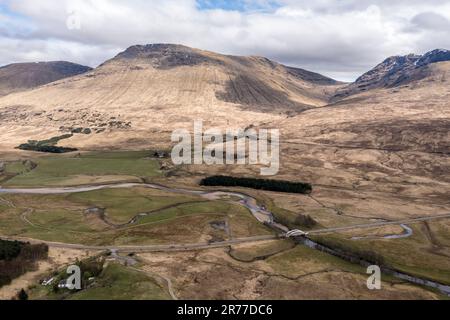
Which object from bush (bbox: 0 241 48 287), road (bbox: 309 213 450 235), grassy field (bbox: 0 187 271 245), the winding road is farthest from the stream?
bush (bbox: 0 241 48 287)

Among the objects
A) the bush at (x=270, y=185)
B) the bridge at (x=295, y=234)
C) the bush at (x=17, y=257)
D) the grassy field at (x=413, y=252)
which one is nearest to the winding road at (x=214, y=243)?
the bridge at (x=295, y=234)

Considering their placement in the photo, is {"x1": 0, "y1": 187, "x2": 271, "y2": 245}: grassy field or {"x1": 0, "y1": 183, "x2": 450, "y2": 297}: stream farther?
{"x1": 0, "y1": 187, "x2": 271, "y2": 245}: grassy field

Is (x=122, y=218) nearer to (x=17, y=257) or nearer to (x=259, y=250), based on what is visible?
(x=17, y=257)

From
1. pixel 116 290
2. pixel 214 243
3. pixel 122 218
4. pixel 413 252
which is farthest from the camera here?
pixel 122 218

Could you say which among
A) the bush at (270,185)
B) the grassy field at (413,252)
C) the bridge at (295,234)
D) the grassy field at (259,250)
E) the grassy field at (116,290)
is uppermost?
the bush at (270,185)

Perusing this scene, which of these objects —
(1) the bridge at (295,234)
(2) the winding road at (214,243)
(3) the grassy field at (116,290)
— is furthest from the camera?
(1) the bridge at (295,234)

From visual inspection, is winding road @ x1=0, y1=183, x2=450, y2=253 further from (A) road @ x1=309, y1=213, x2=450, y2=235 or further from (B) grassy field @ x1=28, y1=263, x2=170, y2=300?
(B) grassy field @ x1=28, y1=263, x2=170, y2=300

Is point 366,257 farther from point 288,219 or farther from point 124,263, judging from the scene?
point 124,263

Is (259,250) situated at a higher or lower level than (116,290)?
lower

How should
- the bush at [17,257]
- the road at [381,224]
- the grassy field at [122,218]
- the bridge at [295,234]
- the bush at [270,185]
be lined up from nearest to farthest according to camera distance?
1. the bush at [17,257]
2. the grassy field at [122,218]
3. the bridge at [295,234]
4. the road at [381,224]
5. the bush at [270,185]

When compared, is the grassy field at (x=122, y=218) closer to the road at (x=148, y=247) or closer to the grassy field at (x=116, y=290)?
the road at (x=148, y=247)

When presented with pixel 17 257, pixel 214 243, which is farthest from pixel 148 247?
pixel 17 257

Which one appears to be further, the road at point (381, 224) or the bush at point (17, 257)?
the road at point (381, 224)
